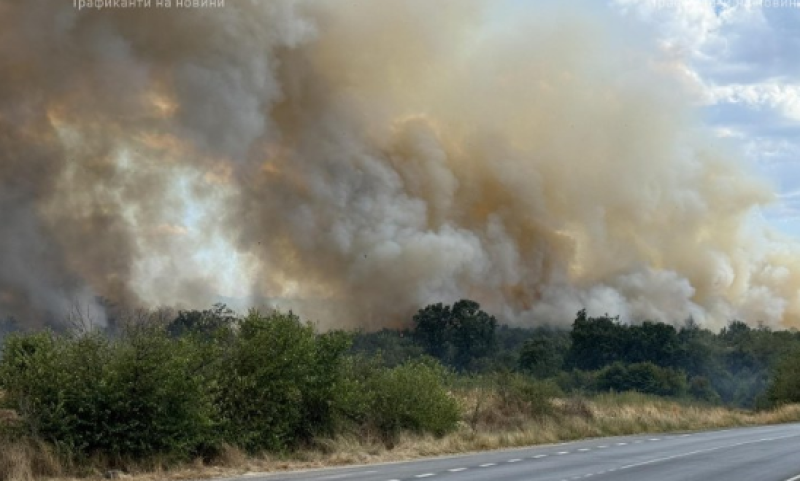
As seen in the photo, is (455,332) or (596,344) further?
(455,332)

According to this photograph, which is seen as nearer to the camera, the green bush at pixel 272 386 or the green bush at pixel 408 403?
the green bush at pixel 272 386

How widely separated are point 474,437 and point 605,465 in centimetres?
966

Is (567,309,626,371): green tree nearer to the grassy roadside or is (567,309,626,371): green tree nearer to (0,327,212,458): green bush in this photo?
→ the grassy roadside

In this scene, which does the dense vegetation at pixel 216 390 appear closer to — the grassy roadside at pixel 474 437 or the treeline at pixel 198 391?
the treeline at pixel 198 391

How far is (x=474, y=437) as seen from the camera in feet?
101

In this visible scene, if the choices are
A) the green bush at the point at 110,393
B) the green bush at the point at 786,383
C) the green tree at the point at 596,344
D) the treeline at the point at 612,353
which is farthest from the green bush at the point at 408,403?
the green tree at the point at 596,344

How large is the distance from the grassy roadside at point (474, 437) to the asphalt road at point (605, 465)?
59.2 inches

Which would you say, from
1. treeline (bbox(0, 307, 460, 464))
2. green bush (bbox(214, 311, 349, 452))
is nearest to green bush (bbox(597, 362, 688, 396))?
treeline (bbox(0, 307, 460, 464))

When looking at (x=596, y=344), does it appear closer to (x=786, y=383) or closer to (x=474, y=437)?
(x=786, y=383)

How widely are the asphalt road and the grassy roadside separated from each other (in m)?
1.50

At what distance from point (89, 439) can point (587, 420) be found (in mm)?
25915

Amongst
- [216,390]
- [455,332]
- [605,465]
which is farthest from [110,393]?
[455,332]

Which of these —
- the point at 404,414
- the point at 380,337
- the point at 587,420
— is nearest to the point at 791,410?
the point at 587,420

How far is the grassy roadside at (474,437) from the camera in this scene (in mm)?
18781
